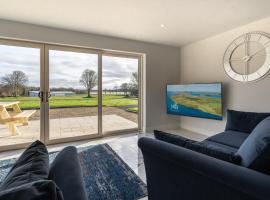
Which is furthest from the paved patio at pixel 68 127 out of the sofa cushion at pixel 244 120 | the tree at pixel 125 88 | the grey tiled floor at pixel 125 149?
the sofa cushion at pixel 244 120

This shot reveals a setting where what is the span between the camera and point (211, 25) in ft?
10.3

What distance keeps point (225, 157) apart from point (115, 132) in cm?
320

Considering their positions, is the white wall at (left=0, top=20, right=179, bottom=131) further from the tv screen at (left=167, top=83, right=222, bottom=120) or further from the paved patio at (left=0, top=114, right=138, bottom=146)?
the paved patio at (left=0, top=114, right=138, bottom=146)

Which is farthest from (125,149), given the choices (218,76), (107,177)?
(218,76)

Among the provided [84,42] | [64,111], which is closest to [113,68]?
[84,42]

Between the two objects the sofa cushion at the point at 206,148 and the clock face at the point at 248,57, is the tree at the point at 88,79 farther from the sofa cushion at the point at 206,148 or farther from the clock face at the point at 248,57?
the clock face at the point at 248,57

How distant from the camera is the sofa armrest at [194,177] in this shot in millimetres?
803

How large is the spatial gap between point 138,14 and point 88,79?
5.71 feet

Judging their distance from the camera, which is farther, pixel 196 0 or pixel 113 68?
pixel 113 68

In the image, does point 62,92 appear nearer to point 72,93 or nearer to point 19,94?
point 72,93

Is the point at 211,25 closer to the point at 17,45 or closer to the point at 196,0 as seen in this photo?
the point at 196,0

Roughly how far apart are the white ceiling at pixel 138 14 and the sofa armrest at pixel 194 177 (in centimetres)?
209

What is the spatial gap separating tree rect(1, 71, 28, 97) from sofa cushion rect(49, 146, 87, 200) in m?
2.83

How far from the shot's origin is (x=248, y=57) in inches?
119
